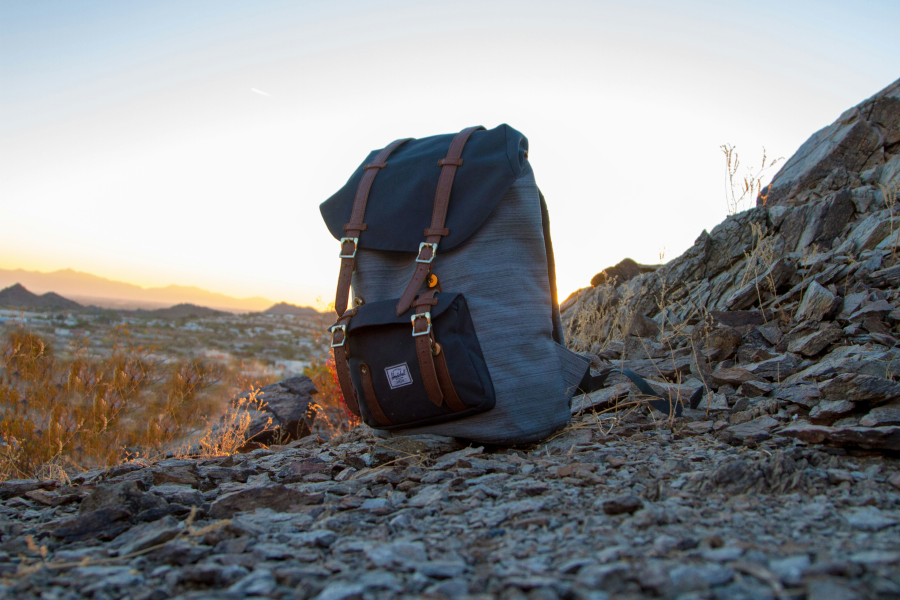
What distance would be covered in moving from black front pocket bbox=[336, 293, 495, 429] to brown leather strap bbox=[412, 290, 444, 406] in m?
0.02

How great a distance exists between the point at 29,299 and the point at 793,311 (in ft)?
113

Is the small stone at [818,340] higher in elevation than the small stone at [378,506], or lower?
higher

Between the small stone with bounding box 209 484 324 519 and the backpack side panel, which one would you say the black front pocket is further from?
the small stone with bounding box 209 484 324 519

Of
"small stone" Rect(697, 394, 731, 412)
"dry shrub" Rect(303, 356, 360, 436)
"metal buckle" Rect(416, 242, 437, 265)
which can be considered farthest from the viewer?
"dry shrub" Rect(303, 356, 360, 436)

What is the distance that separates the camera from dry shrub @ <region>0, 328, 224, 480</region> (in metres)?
4.42

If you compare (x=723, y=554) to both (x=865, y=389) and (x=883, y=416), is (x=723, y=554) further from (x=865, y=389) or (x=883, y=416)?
(x=865, y=389)

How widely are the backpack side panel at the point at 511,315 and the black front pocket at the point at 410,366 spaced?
79mm

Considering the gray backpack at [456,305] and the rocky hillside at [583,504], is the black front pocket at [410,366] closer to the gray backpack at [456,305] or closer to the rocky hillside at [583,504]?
the gray backpack at [456,305]

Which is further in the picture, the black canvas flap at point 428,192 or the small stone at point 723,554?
the black canvas flap at point 428,192

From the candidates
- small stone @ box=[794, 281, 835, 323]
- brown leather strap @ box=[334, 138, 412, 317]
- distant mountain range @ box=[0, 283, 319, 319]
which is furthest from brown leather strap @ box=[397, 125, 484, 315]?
distant mountain range @ box=[0, 283, 319, 319]

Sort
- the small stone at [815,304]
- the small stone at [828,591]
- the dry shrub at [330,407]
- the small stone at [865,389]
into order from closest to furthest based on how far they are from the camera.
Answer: the small stone at [828,591] → the small stone at [865,389] → the small stone at [815,304] → the dry shrub at [330,407]

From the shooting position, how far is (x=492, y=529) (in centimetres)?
152

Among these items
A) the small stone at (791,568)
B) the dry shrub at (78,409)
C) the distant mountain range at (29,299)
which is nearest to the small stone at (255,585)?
the small stone at (791,568)

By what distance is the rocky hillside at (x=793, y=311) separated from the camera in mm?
2330
